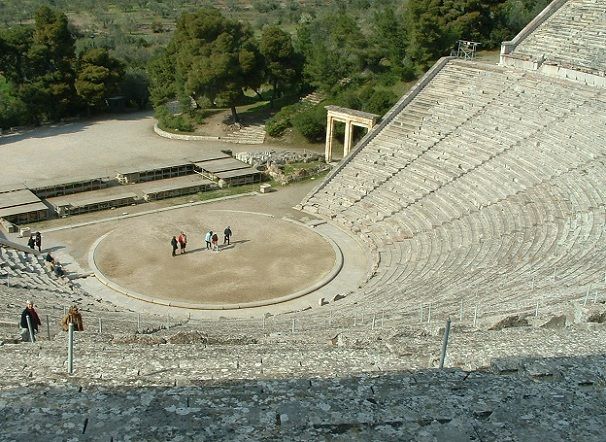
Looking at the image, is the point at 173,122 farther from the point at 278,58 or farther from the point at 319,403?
the point at 319,403

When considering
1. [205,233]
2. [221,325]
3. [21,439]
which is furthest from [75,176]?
[21,439]

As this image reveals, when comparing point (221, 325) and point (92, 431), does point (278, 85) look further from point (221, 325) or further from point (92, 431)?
point (92, 431)

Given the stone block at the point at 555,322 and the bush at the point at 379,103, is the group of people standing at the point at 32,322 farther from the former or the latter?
the bush at the point at 379,103

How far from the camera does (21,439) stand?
4898mm

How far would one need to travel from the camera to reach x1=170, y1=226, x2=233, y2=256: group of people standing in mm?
21573

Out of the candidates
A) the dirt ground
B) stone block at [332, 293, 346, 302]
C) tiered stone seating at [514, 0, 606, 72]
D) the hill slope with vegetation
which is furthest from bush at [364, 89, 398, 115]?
stone block at [332, 293, 346, 302]

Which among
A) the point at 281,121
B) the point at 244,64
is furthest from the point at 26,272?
the point at 244,64

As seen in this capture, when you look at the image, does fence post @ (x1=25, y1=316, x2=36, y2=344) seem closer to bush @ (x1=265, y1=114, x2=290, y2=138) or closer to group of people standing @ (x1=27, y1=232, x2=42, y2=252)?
group of people standing @ (x1=27, y1=232, x2=42, y2=252)

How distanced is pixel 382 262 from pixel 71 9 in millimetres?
84211

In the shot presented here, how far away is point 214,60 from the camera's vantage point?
3709 centimetres

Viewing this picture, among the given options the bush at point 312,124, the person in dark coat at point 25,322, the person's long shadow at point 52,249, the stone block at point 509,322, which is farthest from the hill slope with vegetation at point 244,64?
the person in dark coat at point 25,322

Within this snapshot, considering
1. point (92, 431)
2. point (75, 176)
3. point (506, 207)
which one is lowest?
point (75, 176)

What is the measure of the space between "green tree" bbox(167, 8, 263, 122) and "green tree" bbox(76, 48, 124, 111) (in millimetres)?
4790

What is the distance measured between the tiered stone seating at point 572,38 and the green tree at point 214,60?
607 inches
